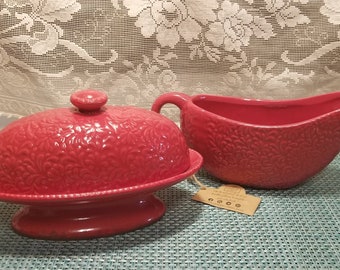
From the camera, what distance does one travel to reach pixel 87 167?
558mm

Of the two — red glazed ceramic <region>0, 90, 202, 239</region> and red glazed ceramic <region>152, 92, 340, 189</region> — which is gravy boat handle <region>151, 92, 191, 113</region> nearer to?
red glazed ceramic <region>152, 92, 340, 189</region>

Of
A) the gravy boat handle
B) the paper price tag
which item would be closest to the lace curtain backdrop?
the gravy boat handle

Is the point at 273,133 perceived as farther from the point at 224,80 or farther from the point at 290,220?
the point at 224,80

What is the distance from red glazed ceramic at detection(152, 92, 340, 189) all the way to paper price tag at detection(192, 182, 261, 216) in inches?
0.8

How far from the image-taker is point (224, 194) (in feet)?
2.38

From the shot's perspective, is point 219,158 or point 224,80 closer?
point 219,158

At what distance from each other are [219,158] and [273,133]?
0.31ft

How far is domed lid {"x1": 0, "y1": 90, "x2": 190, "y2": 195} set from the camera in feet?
1.82

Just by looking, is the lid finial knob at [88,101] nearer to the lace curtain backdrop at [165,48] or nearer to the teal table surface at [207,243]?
the teal table surface at [207,243]

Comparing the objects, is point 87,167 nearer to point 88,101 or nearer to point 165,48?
point 88,101

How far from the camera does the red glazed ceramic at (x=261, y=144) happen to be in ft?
2.25

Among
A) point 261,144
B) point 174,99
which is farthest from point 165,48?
point 261,144

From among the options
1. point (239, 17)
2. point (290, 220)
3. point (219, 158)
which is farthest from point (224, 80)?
point (290, 220)

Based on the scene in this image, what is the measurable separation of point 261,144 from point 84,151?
0.27 metres
